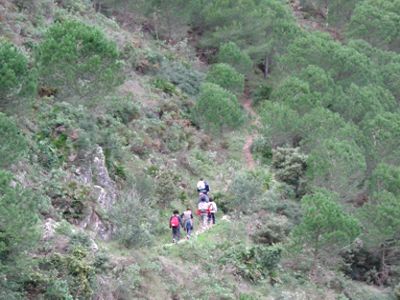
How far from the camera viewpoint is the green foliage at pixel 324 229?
25906mm

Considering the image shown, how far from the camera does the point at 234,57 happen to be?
151 feet

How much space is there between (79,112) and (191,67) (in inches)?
882

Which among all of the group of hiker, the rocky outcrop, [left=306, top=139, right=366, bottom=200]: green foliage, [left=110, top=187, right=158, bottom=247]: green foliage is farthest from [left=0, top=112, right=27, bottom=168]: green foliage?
[left=306, top=139, right=366, bottom=200]: green foliage

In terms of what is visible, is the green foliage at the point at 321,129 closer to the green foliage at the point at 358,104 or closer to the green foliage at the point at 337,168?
the green foliage at the point at 337,168

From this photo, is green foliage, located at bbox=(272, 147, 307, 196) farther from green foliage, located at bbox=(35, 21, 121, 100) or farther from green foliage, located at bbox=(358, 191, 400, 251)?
green foliage, located at bbox=(35, 21, 121, 100)

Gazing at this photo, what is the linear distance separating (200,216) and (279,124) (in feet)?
38.7

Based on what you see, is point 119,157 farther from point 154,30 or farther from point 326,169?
point 154,30

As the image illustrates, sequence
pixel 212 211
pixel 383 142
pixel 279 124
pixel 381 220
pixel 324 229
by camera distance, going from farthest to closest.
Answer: pixel 279 124, pixel 383 142, pixel 381 220, pixel 324 229, pixel 212 211

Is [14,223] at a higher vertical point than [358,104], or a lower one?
higher

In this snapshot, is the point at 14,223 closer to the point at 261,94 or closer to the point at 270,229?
the point at 270,229

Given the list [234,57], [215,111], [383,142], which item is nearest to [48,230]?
[215,111]

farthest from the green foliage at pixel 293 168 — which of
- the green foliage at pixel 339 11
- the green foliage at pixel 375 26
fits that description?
the green foliage at pixel 339 11

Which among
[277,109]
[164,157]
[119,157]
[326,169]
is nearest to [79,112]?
[119,157]

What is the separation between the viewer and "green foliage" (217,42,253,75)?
46094 mm
